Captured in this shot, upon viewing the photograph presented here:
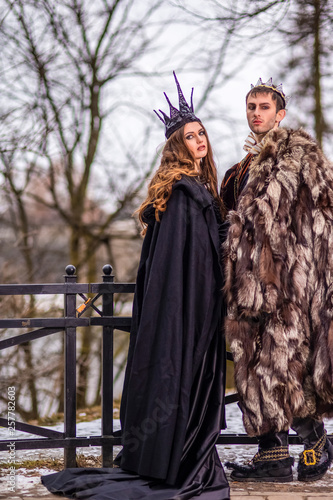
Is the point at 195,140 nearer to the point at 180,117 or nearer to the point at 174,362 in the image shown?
the point at 180,117

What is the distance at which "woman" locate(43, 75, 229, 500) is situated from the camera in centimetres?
325

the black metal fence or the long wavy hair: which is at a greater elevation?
the long wavy hair

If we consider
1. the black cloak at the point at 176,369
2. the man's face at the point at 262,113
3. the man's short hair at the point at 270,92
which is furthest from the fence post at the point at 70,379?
the man's short hair at the point at 270,92

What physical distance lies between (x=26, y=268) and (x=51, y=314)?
292 centimetres

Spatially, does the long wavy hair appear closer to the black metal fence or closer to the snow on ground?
the black metal fence

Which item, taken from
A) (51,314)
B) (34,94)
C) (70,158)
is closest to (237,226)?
(51,314)

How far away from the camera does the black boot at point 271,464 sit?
11.5 ft

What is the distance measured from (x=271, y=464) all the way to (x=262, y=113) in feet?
7.18

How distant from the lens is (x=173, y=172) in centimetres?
356

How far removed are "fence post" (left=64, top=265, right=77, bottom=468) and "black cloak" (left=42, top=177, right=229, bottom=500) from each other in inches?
11.2

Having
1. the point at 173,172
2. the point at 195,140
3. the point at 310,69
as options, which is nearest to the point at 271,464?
the point at 173,172

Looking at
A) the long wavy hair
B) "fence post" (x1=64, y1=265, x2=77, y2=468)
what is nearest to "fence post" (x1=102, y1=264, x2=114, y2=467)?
"fence post" (x1=64, y1=265, x2=77, y2=468)

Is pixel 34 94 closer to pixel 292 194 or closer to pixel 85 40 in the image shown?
pixel 85 40

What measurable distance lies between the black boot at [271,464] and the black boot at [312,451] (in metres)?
0.09
